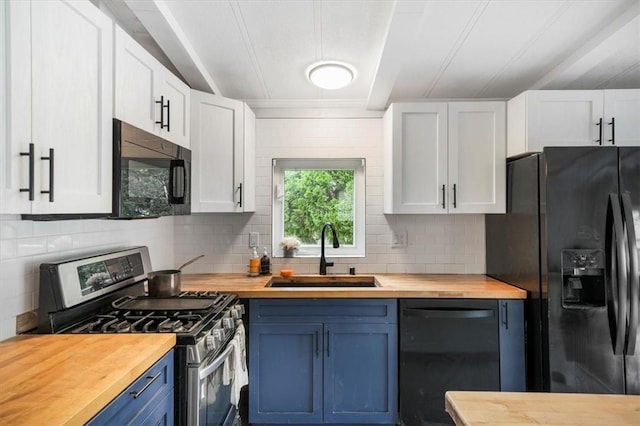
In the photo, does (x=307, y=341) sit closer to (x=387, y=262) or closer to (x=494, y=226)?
(x=387, y=262)

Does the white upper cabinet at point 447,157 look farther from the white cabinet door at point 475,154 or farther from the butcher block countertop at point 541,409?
the butcher block countertop at point 541,409

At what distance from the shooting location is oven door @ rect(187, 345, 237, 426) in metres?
1.43

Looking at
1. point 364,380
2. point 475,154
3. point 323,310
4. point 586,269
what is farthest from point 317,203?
point 586,269

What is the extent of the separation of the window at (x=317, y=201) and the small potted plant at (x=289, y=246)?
10 centimetres

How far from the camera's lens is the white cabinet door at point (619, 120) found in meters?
2.24

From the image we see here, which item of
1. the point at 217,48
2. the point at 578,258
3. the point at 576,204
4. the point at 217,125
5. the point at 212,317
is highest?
the point at 217,48

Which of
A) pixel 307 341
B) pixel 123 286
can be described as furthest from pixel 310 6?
pixel 307 341

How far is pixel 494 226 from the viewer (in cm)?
266

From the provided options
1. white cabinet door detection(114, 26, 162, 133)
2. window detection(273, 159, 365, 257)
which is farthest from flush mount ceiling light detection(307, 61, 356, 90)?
white cabinet door detection(114, 26, 162, 133)

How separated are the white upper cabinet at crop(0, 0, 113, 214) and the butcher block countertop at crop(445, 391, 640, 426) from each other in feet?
4.35

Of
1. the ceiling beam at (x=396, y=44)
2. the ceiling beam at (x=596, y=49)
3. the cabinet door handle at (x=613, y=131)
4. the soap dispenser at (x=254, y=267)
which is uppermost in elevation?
the ceiling beam at (x=596, y=49)

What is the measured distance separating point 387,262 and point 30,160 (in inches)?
91.8

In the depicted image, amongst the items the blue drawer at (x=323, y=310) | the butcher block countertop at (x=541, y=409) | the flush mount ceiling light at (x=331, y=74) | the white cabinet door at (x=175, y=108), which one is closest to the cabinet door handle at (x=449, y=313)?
the blue drawer at (x=323, y=310)

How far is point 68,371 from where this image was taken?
3.59 feet
